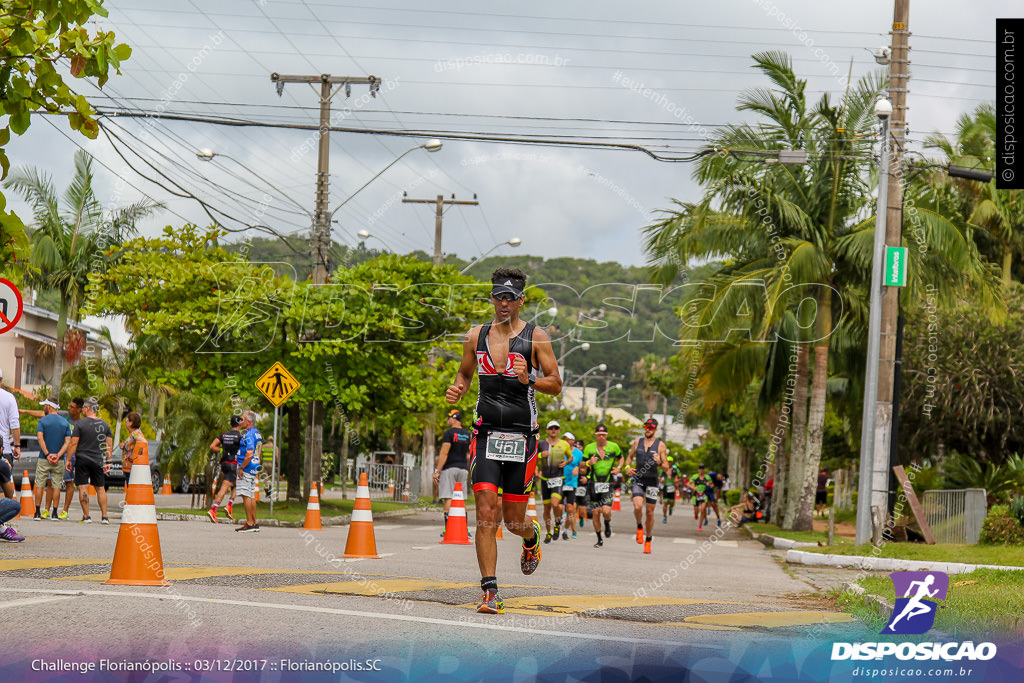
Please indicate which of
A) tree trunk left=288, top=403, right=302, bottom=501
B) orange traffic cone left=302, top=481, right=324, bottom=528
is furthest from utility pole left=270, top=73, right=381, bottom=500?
orange traffic cone left=302, top=481, right=324, bottom=528

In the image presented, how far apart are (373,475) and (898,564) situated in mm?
27946

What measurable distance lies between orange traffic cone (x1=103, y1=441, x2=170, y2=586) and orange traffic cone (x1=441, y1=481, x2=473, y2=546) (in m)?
7.57

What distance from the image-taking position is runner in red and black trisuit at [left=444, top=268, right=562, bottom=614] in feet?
25.1

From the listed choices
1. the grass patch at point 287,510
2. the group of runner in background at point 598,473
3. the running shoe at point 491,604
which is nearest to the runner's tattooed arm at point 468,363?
the running shoe at point 491,604

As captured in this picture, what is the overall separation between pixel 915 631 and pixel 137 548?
17.1 ft

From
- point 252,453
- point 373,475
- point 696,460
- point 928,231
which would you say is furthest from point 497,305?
point 696,460

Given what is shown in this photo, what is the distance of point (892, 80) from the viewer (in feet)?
66.9

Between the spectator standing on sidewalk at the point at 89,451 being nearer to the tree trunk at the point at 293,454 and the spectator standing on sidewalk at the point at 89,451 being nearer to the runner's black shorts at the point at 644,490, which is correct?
the runner's black shorts at the point at 644,490

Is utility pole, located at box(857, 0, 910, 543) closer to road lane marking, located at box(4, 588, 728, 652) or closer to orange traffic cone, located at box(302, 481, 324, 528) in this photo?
orange traffic cone, located at box(302, 481, 324, 528)

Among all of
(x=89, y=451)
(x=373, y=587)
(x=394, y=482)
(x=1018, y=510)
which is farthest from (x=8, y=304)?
(x=394, y=482)

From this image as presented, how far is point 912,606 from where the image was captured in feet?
23.6

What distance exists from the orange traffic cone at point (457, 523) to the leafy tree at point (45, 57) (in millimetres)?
8088

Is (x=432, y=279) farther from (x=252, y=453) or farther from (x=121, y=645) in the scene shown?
(x=121, y=645)

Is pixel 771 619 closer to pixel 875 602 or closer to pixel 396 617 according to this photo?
pixel 875 602
